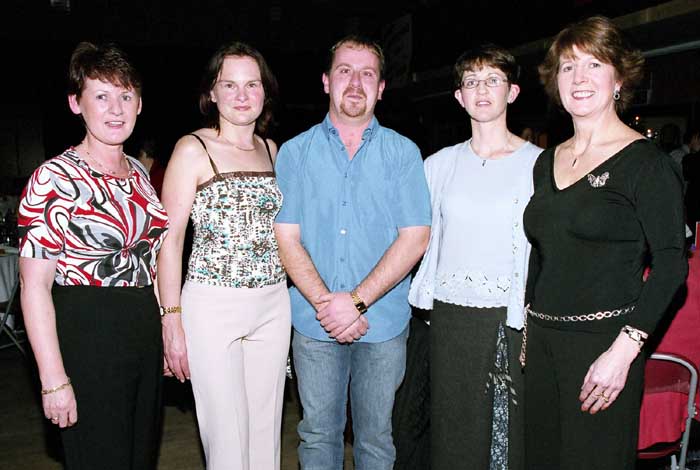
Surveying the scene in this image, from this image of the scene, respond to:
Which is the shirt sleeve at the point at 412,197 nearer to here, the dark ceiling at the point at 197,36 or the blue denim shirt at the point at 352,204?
the blue denim shirt at the point at 352,204

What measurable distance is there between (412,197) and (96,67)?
120 cm

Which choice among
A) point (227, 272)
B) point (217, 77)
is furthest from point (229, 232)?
point (217, 77)

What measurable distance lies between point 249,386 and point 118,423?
1.75 ft

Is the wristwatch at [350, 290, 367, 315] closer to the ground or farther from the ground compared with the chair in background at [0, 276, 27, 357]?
farther from the ground

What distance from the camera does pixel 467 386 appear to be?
2.43 meters

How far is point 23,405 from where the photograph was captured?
4.25m

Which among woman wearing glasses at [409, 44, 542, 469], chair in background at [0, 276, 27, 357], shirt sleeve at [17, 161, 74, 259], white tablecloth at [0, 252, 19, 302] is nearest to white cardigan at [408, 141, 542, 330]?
woman wearing glasses at [409, 44, 542, 469]

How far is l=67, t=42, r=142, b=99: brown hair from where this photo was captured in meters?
2.03

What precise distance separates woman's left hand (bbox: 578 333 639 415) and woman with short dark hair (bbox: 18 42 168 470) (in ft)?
4.63

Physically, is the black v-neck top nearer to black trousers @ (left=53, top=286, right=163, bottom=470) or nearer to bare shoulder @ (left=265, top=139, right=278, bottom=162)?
bare shoulder @ (left=265, top=139, right=278, bottom=162)

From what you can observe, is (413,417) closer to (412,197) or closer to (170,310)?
(412,197)

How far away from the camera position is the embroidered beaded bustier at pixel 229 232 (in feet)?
7.37

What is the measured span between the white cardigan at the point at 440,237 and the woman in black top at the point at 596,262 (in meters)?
0.10

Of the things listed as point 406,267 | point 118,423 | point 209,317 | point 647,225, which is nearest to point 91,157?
point 209,317
